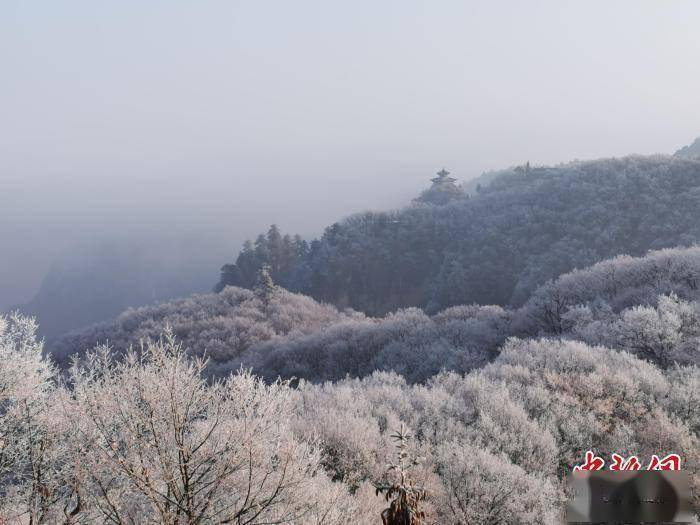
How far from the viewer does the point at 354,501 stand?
1252 centimetres

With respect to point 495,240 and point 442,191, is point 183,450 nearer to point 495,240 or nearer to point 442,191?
point 495,240

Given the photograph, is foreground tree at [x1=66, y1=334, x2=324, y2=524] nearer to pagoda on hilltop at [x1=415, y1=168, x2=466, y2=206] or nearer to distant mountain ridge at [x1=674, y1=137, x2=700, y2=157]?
pagoda on hilltop at [x1=415, y1=168, x2=466, y2=206]

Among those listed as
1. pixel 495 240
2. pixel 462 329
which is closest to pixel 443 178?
pixel 495 240

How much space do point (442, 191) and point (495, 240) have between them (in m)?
51.2

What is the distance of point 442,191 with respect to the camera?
146000mm

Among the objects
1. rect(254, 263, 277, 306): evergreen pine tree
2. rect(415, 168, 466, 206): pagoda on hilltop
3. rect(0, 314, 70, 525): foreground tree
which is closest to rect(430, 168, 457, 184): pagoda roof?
rect(415, 168, 466, 206): pagoda on hilltop

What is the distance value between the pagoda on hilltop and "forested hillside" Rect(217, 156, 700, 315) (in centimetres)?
1726

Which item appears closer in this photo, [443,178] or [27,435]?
[27,435]

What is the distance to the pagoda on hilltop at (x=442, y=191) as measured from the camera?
143375mm

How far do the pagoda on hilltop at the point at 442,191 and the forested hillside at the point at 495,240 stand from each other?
17259mm

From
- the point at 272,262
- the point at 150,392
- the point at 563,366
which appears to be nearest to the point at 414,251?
the point at 272,262

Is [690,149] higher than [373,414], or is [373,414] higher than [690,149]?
[690,149]

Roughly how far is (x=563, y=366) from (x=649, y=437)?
695 centimetres

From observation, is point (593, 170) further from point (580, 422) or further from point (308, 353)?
point (580, 422)
